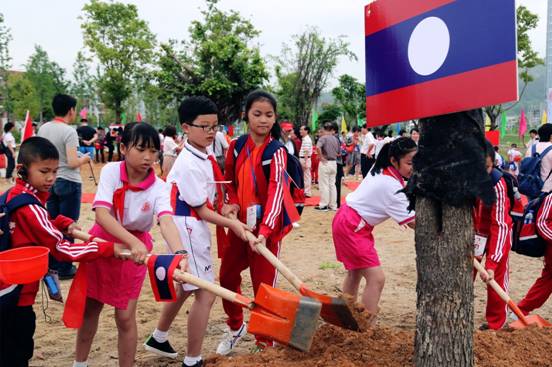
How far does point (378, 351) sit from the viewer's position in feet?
10.1

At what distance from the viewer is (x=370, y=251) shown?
13.0 feet

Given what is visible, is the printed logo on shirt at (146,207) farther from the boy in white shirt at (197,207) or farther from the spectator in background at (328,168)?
the spectator in background at (328,168)

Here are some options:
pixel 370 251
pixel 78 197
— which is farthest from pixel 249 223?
pixel 78 197

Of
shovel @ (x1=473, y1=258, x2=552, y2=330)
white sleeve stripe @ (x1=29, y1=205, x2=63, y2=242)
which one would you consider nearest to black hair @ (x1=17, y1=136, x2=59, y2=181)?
white sleeve stripe @ (x1=29, y1=205, x2=63, y2=242)

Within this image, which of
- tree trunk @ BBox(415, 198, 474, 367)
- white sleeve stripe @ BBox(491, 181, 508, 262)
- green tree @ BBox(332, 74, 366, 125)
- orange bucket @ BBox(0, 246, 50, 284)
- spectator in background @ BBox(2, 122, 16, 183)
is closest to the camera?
tree trunk @ BBox(415, 198, 474, 367)

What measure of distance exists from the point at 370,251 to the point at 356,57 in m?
36.1

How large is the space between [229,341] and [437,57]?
2.64 meters

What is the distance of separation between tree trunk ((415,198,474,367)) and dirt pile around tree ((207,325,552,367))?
0.44 meters

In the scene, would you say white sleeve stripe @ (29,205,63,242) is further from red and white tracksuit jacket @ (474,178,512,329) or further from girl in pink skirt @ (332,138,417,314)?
red and white tracksuit jacket @ (474,178,512,329)

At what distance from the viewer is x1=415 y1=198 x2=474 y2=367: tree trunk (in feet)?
7.84

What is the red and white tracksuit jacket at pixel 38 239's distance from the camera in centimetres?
282

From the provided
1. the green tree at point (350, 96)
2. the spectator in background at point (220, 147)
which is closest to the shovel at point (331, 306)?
the spectator in background at point (220, 147)

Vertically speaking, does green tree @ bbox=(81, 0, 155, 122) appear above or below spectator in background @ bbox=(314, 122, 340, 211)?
above

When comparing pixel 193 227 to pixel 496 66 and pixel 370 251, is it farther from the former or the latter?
pixel 496 66
